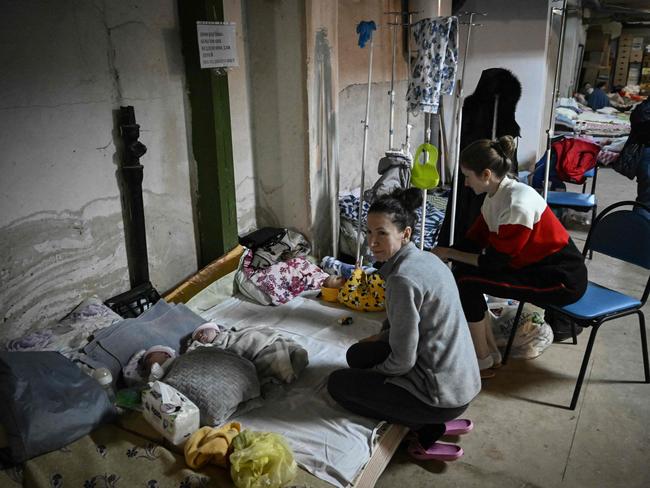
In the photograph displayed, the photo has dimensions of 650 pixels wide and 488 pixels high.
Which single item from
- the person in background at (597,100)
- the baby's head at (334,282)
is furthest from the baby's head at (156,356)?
the person in background at (597,100)

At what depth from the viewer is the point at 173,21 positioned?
3.21 metres

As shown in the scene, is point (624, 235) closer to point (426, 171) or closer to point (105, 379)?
point (426, 171)

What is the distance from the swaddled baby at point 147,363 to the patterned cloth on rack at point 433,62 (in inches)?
80.9

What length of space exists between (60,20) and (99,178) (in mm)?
742

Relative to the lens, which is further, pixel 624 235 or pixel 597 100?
pixel 597 100

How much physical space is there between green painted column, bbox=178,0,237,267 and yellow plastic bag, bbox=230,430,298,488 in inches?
70.8

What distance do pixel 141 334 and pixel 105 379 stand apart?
418mm

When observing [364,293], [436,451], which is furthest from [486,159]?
[436,451]

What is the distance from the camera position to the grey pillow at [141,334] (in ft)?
8.68

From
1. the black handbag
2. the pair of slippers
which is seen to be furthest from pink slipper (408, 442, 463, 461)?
the black handbag

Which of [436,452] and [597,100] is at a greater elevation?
[597,100]

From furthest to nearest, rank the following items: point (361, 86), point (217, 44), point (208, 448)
Result: point (361, 86) < point (217, 44) < point (208, 448)

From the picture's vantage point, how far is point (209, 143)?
135 inches

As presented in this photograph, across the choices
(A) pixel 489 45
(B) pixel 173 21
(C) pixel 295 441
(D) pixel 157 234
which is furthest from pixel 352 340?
(A) pixel 489 45
